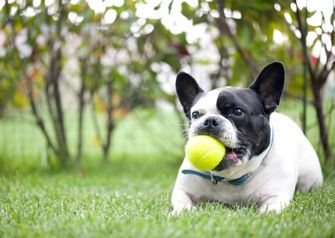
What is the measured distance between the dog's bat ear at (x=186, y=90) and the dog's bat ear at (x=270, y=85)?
33 centimetres

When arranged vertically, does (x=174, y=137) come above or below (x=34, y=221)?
below

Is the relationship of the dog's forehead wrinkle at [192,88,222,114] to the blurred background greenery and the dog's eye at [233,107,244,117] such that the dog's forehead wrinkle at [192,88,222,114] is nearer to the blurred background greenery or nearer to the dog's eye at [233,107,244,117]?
the dog's eye at [233,107,244,117]

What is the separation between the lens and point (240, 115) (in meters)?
2.50

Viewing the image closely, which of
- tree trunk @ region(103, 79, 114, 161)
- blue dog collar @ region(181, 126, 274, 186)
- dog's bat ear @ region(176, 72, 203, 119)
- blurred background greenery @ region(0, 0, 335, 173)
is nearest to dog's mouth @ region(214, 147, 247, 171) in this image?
blue dog collar @ region(181, 126, 274, 186)

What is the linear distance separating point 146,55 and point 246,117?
2.37 meters

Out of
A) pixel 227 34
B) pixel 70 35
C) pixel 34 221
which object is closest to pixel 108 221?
pixel 34 221

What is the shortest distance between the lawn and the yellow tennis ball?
0.62ft

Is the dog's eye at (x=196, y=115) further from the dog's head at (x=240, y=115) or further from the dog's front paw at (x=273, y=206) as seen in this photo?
the dog's front paw at (x=273, y=206)

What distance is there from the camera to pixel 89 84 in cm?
511

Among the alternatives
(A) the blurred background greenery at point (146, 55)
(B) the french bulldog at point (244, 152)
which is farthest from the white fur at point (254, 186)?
(A) the blurred background greenery at point (146, 55)

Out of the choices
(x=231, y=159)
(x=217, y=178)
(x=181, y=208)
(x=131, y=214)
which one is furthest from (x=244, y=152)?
(x=131, y=214)

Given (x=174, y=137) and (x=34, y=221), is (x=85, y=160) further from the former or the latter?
(x=34, y=221)

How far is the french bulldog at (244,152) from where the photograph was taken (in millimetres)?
2449

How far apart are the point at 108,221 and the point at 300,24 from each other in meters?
1.99
